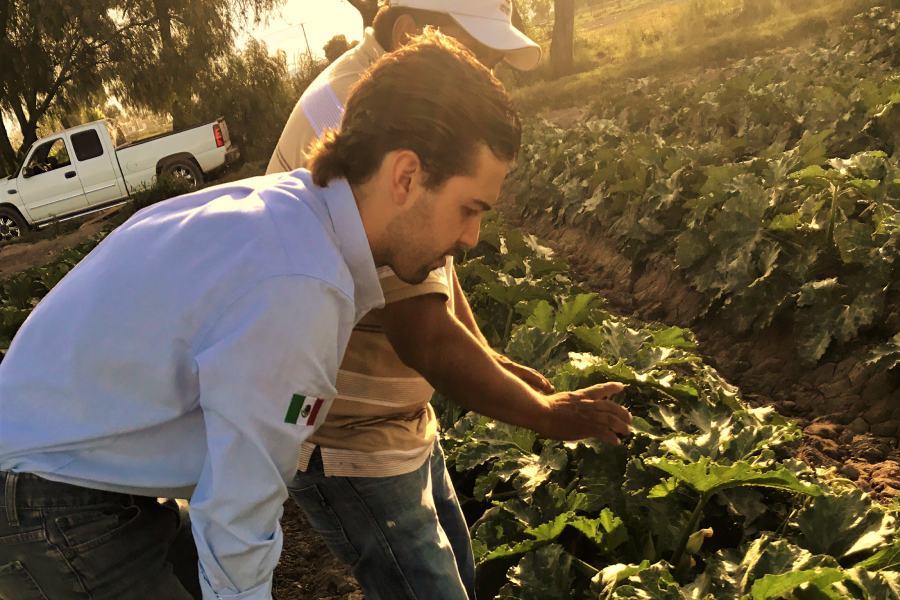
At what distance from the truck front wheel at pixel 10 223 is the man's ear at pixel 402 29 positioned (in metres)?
17.6

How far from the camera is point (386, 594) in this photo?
2066 millimetres

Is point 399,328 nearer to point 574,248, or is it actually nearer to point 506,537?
point 506,537

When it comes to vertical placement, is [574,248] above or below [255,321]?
below

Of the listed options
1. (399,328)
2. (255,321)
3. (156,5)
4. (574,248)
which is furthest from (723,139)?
(156,5)

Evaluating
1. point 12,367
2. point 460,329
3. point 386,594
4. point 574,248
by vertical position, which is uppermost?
point 12,367

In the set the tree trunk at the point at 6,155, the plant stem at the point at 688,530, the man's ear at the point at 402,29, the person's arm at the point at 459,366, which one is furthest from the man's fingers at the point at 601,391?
the tree trunk at the point at 6,155

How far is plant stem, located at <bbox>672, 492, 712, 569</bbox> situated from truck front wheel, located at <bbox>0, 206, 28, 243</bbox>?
1848 centimetres

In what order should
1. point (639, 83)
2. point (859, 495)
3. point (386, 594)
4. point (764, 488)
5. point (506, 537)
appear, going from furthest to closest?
point (639, 83), point (506, 537), point (764, 488), point (859, 495), point (386, 594)

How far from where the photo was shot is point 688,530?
2260 mm

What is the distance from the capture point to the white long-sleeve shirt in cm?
135

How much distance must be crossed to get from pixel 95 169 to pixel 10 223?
2.40 meters

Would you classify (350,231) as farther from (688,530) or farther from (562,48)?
(562,48)

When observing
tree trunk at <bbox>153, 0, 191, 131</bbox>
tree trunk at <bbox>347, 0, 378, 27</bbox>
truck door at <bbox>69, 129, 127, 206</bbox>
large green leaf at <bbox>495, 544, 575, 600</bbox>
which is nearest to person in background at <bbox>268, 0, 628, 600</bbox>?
large green leaf at <bbox>495, 544, 575, 600</bbox>

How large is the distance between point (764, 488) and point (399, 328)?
134 centimetres
